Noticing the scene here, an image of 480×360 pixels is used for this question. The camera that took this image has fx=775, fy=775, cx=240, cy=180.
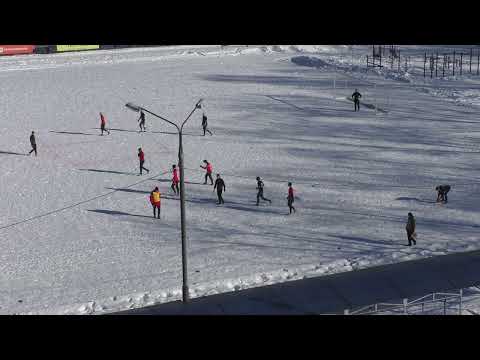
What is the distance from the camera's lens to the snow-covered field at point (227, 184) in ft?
68.4

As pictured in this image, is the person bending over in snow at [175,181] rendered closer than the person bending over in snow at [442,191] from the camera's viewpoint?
No

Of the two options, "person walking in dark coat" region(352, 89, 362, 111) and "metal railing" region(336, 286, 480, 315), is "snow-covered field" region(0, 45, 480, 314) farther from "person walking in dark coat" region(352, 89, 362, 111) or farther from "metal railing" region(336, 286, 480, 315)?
"metal railing" region(336, 286, 480, 315)

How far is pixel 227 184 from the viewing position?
28.6 metres

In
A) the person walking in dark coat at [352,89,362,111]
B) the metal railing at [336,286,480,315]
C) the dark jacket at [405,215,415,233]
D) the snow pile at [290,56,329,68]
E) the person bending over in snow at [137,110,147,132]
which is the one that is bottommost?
the metal railing at [336,286,480,315]

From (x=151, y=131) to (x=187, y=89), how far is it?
1188 centimetres

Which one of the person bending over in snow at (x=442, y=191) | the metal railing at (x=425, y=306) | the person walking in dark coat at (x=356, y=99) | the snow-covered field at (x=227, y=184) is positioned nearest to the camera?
the metal railing at (x=425, y=306)

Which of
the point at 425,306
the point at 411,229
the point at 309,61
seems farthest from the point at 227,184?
the point at 309,61

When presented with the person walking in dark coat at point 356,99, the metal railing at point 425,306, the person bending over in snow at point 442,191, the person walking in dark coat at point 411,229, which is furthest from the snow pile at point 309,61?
the metal railing at point 425,306

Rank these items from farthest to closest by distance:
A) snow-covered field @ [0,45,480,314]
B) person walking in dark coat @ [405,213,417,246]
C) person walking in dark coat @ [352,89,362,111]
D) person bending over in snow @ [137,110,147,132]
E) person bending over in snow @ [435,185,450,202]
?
person walking in dark coat @ [352,89,362,111] < person bending over in snow @ [137,110,147,132] < person bending over in snow @ [435,185,450,202] < person walking in dark coat @ [405,213,417,246] < snow-covered field @ [0,45,480,314]

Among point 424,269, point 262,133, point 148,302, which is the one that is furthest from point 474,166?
point 148,302

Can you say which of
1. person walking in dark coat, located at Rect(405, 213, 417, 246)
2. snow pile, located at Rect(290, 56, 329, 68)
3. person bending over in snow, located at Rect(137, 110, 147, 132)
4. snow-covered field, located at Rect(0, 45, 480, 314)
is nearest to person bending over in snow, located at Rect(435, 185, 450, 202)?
snow-covered field, located at Rect(0, 45, 480, 314)

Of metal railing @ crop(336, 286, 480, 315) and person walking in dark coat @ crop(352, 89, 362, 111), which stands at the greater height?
person walking in dark coat @ crop(352, 89, 362, 111)

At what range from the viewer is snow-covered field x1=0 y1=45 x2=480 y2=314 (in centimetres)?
2084

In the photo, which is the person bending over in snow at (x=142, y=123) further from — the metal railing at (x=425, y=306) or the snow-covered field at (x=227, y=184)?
the metal railing at (x=425, y=306)
